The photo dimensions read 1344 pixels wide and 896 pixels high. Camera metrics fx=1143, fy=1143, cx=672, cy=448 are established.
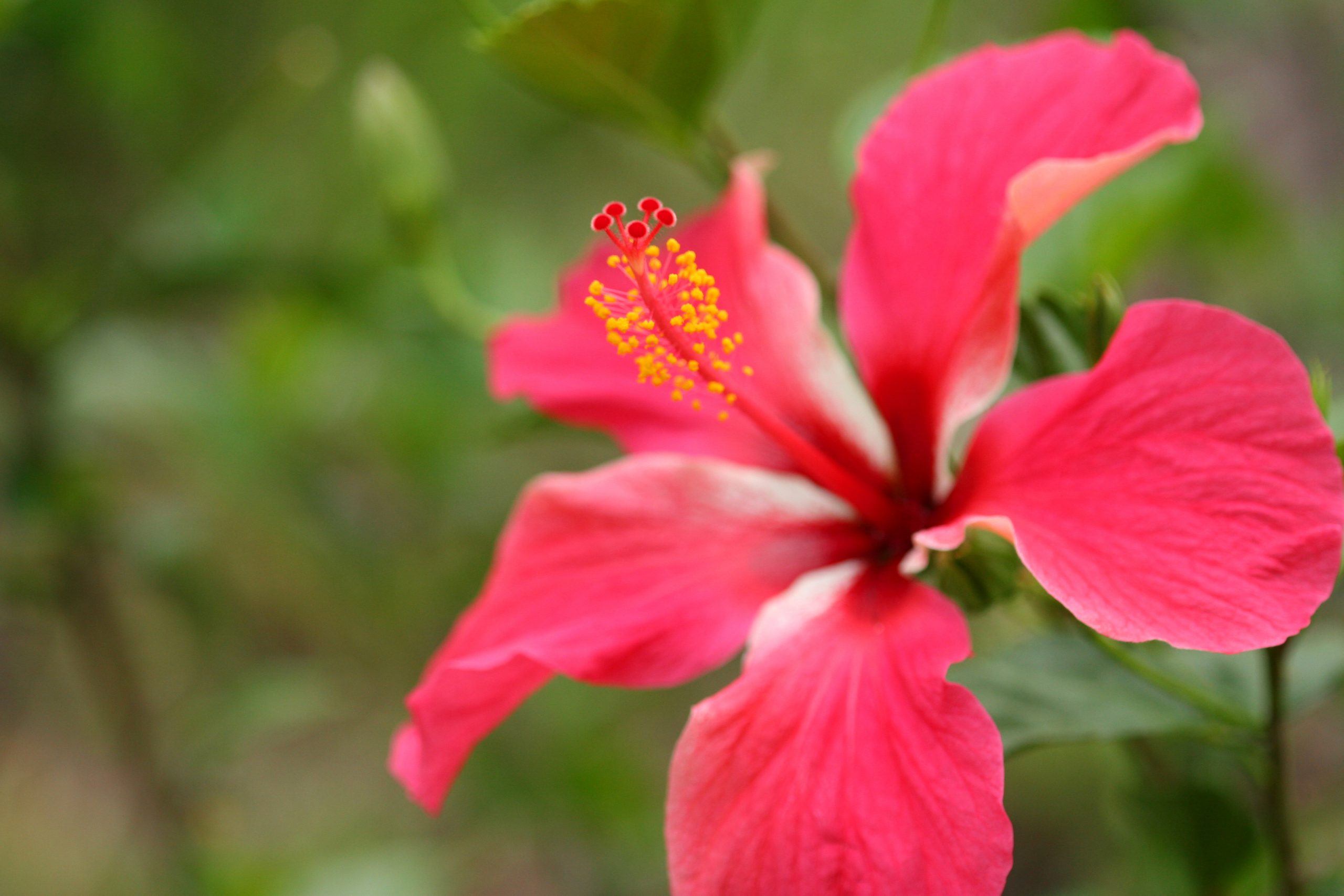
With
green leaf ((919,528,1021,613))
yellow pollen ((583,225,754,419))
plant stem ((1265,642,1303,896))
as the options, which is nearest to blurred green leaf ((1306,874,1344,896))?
plant stem ((1265,642,1303,896))

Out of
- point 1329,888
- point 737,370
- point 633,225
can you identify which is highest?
point 633,225

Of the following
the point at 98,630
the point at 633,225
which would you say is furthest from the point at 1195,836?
the point at 98,630

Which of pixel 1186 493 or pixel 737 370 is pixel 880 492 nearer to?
pixel 737 370

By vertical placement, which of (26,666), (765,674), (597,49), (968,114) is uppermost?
(597,49)

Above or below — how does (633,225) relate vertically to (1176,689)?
above

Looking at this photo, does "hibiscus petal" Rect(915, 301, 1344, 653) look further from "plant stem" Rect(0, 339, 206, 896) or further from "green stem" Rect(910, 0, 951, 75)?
"plant stem" Rect(0, 339, 206, 896)

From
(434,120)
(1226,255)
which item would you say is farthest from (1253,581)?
(434,120)

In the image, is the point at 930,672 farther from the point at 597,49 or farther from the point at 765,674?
the point at 597,49

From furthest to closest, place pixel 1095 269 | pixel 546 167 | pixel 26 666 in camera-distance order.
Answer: pixel 26 666 < pixel 546 167 < pixel 1095 269
